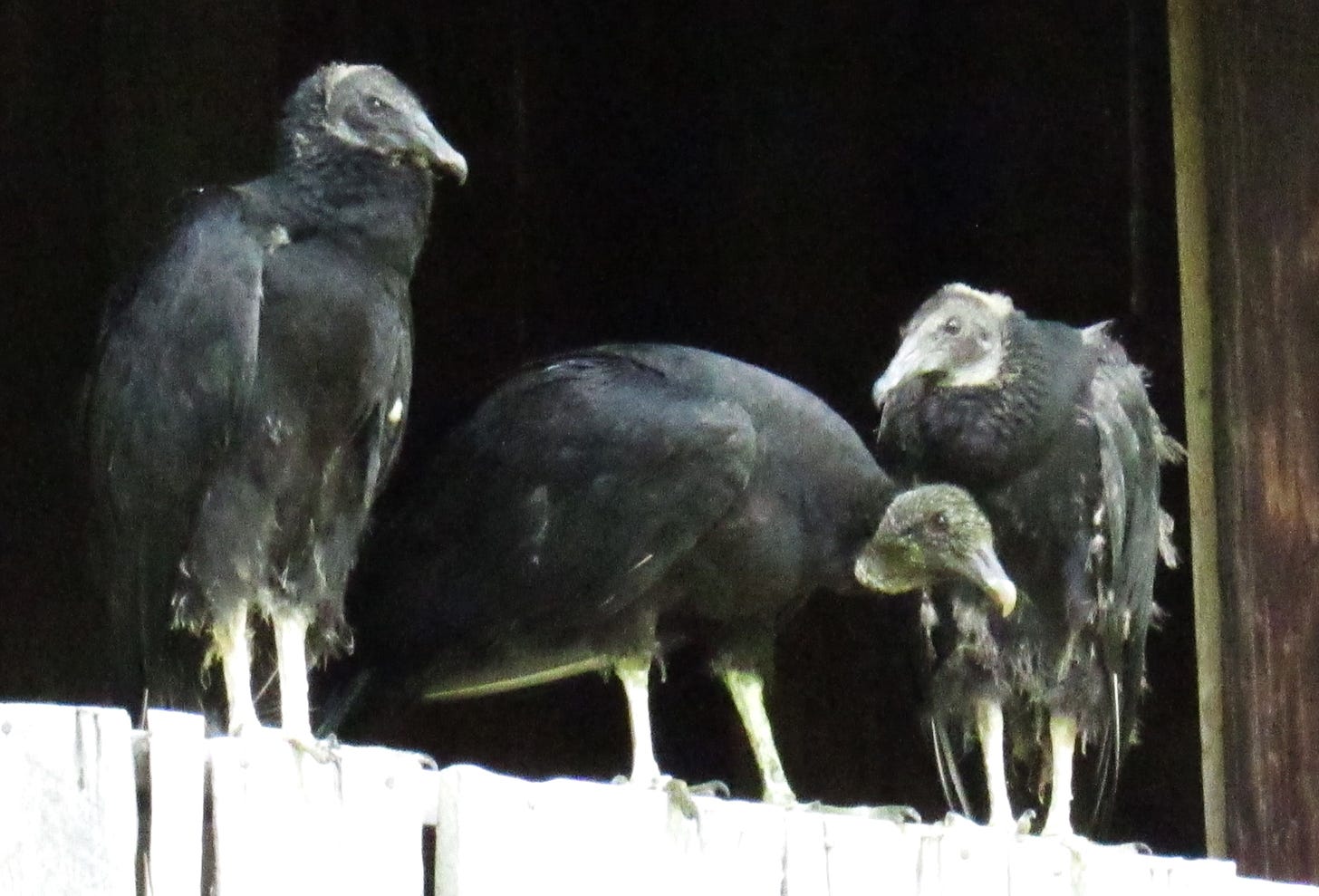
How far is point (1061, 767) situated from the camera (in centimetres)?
471

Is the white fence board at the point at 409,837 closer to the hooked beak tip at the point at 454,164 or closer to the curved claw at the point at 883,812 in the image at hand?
the curved claw at the point at 883,812

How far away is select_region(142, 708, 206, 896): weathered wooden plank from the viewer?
→ 2.73 metres

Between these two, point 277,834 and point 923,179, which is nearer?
point 277,834

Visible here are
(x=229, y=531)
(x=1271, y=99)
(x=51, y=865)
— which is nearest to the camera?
→ (x=51, y=865)

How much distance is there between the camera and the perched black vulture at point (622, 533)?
438cm

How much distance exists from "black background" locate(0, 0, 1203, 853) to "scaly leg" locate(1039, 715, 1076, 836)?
42cm

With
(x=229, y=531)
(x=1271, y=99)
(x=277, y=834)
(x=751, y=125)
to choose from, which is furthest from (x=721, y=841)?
(x=751, y=125)

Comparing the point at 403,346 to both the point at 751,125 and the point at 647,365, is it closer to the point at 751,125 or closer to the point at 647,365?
the point at 647,365

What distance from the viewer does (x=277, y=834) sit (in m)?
2.85

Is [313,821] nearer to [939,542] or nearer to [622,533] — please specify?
[622,533]

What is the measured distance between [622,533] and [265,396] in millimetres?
758

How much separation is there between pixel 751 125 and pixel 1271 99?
1705 mm

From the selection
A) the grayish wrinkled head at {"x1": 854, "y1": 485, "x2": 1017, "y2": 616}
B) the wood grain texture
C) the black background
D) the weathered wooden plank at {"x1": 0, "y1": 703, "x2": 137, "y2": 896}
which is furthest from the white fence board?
the black background

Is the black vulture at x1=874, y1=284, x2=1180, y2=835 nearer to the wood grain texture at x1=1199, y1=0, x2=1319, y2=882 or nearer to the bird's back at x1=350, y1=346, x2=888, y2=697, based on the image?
the bird's back at x1=350, y1=346, x2=888, y2=697
